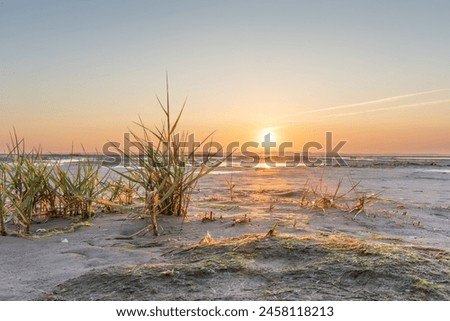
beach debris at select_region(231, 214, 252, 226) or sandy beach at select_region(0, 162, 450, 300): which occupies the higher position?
beach debris at select_region(231, 214, 252, 226)

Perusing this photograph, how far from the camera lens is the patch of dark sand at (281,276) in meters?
1.73

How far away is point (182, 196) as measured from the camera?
3395mm

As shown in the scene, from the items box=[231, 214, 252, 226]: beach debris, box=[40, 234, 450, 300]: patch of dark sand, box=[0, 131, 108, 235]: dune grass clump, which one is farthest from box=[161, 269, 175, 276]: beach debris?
box=[0, 131, 108, 235]: dune grass clump

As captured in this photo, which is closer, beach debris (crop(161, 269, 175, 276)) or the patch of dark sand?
the patch of dark sand

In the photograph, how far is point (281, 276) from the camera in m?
1.88

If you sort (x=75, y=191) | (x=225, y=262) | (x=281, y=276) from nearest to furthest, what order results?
1. (x=281, y=276)
2. (x=225, y=262)
3. (x=75, y=191)

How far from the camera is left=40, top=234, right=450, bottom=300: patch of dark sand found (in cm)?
173

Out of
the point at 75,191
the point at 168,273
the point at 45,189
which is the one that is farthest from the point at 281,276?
the point at 45,189

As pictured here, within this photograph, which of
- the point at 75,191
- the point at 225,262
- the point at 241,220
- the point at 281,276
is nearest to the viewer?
the point at 281,276

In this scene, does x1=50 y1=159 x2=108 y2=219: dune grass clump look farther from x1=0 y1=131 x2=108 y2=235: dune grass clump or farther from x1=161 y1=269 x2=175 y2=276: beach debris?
x1=161 y1=269 x2=175 y2=276: beach debris

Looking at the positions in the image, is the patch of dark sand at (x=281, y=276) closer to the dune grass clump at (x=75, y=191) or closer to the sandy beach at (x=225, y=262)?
the sandy beach at (x=225, y=262)

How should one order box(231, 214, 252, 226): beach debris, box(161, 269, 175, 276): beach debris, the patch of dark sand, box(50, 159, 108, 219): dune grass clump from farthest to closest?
box(50, 159, 108, 219): dune grass clump → box(231, 214, 252, 226): beach debris → box(161, 269, 175, 276): beach debris → the patch of dark sand

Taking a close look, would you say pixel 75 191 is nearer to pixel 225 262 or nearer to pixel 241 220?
pixel 241 220

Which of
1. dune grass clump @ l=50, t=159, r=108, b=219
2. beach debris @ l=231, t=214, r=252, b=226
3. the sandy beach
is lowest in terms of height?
the sandy beach
